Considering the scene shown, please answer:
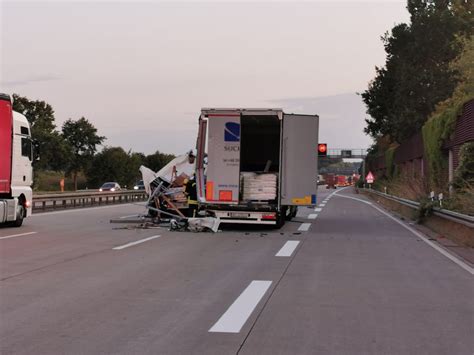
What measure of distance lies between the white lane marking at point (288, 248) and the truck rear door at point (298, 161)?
2992mm

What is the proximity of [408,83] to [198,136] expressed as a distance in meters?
40.8

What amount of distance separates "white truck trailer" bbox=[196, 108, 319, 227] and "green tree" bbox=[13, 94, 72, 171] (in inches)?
2467

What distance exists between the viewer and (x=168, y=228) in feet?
60.1

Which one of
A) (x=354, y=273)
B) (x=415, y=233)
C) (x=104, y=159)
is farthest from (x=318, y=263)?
(x=104, y=159)

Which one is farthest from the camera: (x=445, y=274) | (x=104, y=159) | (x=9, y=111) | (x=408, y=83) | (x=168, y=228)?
(x=104, y=159)

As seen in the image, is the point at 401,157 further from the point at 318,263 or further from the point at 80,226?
the point at 318,263

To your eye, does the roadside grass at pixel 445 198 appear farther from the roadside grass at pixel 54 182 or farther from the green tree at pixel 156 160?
the green tree at pixel 156 160

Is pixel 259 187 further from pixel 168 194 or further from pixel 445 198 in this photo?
pixel 445 198

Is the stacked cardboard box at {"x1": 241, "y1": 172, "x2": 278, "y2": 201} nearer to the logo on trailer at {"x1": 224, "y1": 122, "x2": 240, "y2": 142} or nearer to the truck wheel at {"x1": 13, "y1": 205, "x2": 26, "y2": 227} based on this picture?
the logo on trailer at {"x1": 224, "y1": 122, "x2": 240, "y2": 142}

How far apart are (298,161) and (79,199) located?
62.8 ft

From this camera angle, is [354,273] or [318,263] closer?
[354,273]

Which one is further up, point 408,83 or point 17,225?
point 408,83

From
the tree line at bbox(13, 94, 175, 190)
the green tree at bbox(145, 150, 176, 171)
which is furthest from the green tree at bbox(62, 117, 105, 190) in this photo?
the green tree at bbox(145, 150, 176, 171)

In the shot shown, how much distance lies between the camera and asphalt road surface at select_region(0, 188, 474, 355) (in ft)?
18.4
